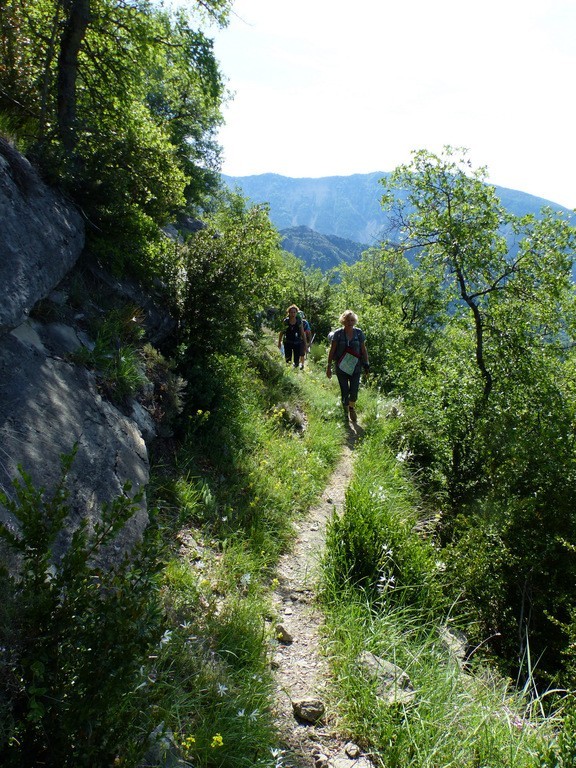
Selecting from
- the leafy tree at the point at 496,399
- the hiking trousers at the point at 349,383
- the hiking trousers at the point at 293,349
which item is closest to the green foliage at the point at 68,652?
the leafy tree at the point at 496,399

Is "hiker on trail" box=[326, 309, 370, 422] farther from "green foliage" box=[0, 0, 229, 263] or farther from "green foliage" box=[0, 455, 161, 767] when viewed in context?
"green foliage" box=[0, 455, 161, 767]

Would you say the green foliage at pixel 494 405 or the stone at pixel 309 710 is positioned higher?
the green foliage at pixel 494 405

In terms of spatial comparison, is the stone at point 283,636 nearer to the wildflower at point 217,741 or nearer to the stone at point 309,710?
the stone at point 309,710

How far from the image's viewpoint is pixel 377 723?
321cm

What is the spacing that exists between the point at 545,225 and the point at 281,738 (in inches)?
342

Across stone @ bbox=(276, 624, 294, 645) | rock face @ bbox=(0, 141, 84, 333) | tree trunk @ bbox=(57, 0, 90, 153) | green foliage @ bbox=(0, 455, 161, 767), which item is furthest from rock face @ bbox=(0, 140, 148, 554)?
tree trunk @ bbox=(57, 0, 90, 153)

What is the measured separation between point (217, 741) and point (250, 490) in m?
3.18

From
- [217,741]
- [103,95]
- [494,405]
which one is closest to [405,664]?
[217,741]

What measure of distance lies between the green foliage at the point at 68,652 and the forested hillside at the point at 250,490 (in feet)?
0.04

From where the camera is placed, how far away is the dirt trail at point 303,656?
311 cm

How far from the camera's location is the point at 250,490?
228 inches

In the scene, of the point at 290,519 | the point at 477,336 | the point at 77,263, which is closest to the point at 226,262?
the point at 77,263

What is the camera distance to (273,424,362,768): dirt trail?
122 inches

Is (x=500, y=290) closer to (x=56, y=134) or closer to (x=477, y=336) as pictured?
(x=477, y=336)
